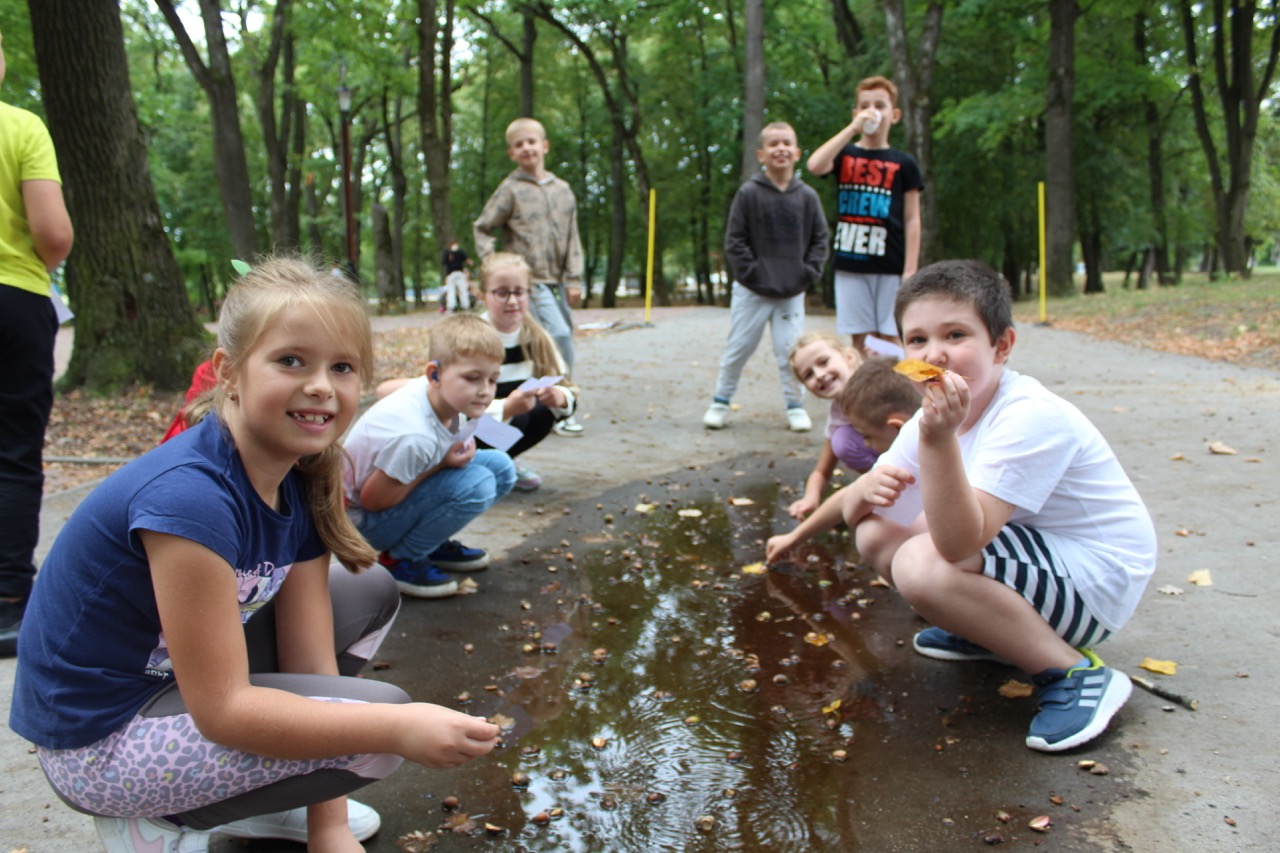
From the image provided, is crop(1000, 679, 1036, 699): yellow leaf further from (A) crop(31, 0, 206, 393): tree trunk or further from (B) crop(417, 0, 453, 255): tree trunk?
(B) crop(417, 0, 453, 255): tree trunk

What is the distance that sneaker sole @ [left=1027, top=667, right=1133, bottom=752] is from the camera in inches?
95.0

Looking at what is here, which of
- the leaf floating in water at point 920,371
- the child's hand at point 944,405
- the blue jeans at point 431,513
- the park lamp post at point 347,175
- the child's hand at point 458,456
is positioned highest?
the park lamp post at point 347,175

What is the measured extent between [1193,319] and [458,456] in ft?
39.0

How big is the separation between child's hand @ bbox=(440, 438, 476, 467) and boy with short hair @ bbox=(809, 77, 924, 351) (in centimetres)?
323

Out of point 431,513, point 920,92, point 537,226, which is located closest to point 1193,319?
point 920,92

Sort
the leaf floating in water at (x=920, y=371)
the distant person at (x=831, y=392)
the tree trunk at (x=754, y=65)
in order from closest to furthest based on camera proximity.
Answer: the leaf floating in water at (x=920, y=371), the distant person at (x=831, y=392), the tree trunk at (x=754, y=65)

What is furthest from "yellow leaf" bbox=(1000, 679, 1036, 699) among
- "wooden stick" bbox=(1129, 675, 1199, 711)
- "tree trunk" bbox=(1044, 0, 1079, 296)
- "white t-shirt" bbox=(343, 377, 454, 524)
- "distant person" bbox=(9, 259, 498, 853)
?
"tree trunk" bbox=(1044, 0, 1079, 296)

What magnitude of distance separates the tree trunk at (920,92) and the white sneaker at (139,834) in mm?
16193

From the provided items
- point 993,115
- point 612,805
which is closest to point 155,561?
point 612,805

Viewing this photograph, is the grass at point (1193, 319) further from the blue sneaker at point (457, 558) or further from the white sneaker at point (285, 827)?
the white sneaker at point (285, 827)

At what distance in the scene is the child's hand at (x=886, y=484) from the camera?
2.77 metres

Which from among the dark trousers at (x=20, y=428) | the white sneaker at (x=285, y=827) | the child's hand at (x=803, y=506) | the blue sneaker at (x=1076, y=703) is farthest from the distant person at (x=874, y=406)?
the dark trousers at (x=20, y=428)

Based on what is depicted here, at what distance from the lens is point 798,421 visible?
6.61 meters

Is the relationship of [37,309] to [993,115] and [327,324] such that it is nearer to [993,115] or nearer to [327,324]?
[327,324]
